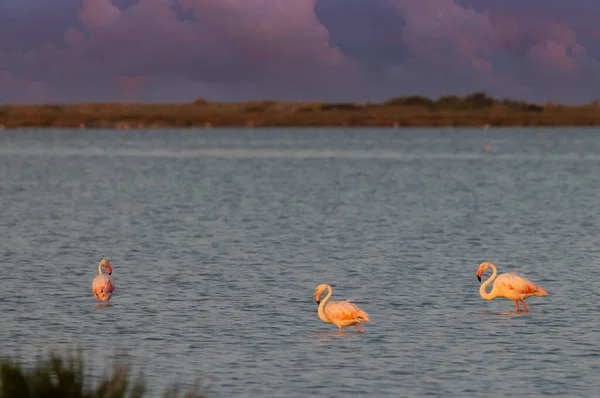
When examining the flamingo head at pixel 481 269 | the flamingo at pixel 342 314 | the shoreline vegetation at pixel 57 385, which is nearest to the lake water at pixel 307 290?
the flamingo at pixel 342 314

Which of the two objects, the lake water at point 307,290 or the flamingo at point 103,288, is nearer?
the lake water at point 307,290

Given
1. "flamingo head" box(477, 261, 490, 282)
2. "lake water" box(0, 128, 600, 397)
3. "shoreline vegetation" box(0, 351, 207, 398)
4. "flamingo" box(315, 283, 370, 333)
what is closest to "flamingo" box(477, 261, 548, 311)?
"lake water" box(0, 128, 600, 397)

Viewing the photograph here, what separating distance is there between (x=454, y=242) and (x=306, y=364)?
16945mm

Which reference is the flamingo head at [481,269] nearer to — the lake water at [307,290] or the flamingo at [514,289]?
the lake water at [307,290]

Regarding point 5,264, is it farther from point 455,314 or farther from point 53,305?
point 455,314

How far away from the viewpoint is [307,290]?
2344 centimetres

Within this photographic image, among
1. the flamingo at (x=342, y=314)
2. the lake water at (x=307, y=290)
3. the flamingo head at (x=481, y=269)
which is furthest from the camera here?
the flamingo head at (x=481, y=269)

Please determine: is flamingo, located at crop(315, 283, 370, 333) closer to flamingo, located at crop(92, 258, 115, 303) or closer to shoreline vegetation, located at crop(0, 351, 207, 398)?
flamingo, located at crop(92, 258, 115, 303)

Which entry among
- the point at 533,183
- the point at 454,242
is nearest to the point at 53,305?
the point at 454,242

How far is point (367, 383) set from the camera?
15.7m

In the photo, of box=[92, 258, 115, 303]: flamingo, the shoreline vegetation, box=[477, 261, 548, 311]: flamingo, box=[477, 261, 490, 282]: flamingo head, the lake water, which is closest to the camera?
the shoreline vegetation

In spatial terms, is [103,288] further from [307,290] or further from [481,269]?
[481,269]

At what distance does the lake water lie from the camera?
16.4 m

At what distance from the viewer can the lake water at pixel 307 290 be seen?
53.9ft
